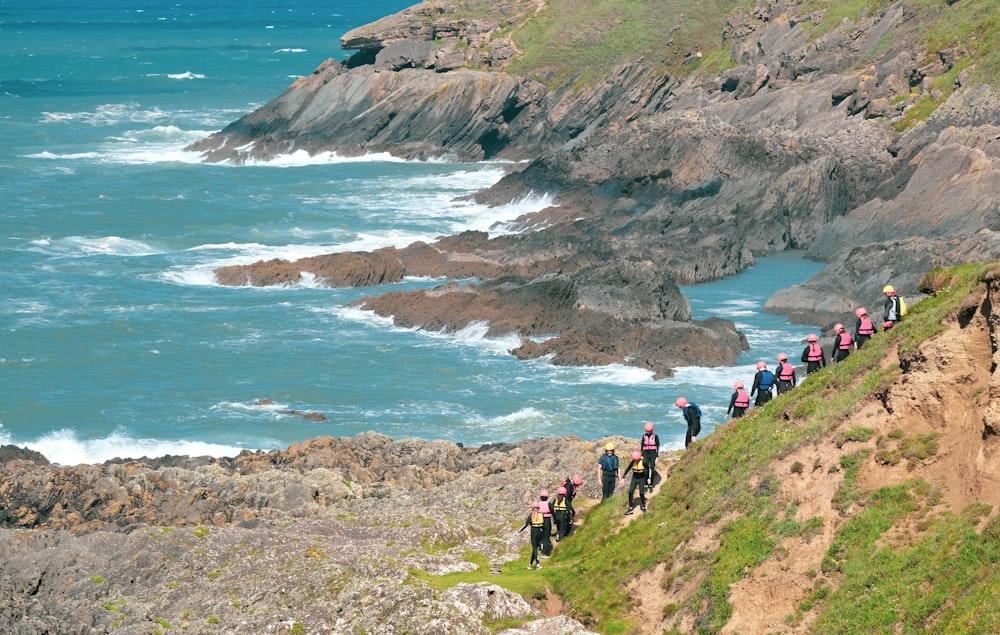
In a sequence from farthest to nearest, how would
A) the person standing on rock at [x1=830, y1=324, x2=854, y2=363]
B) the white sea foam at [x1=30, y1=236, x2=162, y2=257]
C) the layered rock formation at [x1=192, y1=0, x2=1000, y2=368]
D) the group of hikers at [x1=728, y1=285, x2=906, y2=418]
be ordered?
1. the white sea foam at [x1=30, y1=236, x2=162, y2=257]
2. the layered rock formation at [x1=192, y1=0, x2=1000, y2=368]
3. the person standing on rock at [x1=830, y1=324, x2=854, y2=363]
4. the group of hikers at [x1=728, y1=285, x2=906, y2=418]

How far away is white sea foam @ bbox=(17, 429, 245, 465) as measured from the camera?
4944cm

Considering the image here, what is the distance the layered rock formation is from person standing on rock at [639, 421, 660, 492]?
88.4ft

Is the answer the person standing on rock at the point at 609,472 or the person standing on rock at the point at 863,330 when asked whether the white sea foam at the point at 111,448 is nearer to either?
the person standing on rock at the point at 609,472

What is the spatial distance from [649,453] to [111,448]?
27.1 m

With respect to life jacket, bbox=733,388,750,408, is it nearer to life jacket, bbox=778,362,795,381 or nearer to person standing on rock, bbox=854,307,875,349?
life jacket, bbox=778,362,795,381

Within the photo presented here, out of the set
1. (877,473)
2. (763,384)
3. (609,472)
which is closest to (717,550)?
(877,473)

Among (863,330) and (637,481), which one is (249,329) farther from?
(637,481)

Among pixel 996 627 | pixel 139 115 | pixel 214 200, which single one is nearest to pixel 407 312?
pixel 214 200

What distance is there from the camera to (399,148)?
113 m

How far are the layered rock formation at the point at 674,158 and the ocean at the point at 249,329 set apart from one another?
1902 mm

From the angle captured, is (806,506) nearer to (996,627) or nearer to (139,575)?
(996,627)

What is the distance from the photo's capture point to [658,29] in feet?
411

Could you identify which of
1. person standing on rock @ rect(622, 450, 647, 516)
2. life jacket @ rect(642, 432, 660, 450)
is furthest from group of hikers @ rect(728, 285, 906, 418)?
person standing on rock @ rect(622, 450, 647, 516)

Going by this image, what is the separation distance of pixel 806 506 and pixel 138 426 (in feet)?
110
